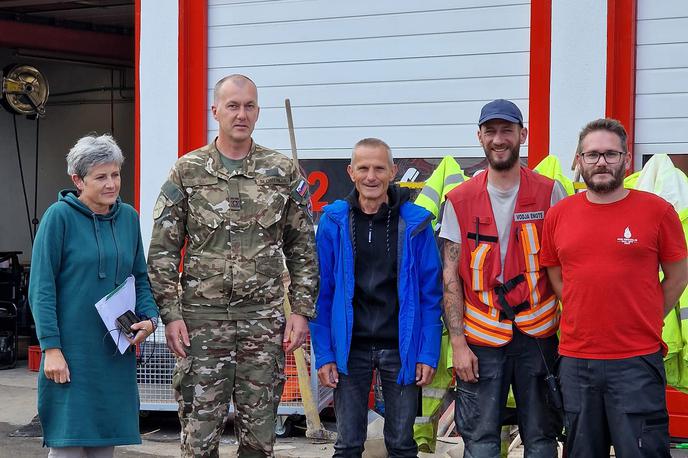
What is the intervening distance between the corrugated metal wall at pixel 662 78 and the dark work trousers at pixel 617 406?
3.03m

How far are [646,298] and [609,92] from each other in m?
3.09

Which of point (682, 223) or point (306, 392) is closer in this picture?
point (682, 223)

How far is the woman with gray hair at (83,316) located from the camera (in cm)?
433

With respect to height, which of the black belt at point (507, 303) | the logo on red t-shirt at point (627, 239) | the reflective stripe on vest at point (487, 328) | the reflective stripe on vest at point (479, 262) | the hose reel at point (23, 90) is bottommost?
the reflective stripe on vest at point (487, 328)

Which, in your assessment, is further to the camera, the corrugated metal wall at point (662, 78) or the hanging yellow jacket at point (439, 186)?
the corrugated metal wall at point (662, 78)

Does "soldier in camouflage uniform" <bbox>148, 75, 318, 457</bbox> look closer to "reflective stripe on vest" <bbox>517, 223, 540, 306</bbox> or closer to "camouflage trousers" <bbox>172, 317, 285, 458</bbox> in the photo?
"camouflage trousers" <bbox>172, 317, 285, 458</bbox>

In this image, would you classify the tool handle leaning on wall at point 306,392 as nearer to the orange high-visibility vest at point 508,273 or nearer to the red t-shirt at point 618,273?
the orange high-visibility vest at point 508,273

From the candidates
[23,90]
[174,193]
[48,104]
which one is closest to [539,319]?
[174,193]

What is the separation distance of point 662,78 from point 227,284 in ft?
12.7

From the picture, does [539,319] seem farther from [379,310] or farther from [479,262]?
[379,310]

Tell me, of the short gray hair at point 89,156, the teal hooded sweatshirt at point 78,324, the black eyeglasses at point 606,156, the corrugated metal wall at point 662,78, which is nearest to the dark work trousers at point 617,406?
the black eyeglasses at point 606,156

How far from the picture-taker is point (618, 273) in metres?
4.16

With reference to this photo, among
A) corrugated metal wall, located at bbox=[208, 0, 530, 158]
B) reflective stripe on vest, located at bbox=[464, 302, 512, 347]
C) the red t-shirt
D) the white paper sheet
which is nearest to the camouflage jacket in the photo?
the white paper sheet

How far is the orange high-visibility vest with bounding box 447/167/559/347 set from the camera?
4.53m
